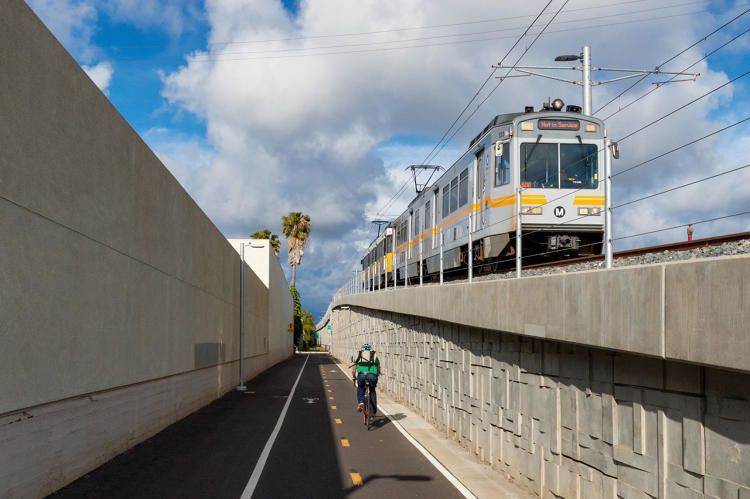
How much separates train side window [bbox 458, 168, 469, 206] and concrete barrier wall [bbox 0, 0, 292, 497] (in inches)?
293

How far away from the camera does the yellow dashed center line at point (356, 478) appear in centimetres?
984

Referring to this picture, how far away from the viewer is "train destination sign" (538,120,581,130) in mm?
16203

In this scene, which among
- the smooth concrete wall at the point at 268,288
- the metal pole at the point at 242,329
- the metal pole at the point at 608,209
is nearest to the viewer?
the metal pole at the point at 608,209

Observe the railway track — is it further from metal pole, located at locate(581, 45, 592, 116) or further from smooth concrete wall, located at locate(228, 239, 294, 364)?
smooth concrete wall, located at locate(228, 239, 294, 364)

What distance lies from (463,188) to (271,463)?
10169 mm

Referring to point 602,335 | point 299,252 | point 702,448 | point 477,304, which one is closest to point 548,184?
point 477,304

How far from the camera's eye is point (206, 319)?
21547mm

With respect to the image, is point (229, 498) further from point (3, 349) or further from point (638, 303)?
point (638, 303)

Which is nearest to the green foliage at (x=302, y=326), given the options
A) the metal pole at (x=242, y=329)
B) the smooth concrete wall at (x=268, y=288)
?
the smooth concrete wall at (x=268, y=288)

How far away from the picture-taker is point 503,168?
16.3 metres

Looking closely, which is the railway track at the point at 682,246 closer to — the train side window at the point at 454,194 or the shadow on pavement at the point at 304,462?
the shadow on pavement at the point at 304,462

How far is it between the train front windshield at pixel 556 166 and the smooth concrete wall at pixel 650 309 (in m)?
6.51

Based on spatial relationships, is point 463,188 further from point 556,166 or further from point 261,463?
point 261,463

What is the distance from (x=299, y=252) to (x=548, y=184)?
6525 cm
